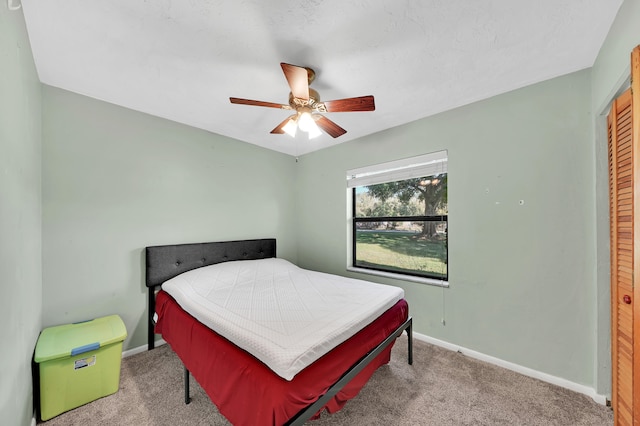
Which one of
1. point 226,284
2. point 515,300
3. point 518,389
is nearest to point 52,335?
point 226,284

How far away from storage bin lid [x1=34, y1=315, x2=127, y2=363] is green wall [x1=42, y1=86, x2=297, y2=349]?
0.20m

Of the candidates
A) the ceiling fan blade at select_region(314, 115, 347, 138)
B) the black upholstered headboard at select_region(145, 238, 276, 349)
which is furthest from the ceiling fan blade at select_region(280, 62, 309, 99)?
the black upholstered headboard at select_region(145, 238, 276, 349)

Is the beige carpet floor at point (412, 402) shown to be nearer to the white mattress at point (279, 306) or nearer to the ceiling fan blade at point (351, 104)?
the white mattress at point (279, 306)

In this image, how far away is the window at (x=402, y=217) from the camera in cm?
249

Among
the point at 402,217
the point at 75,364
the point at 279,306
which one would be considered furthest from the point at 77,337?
the point at 402,217

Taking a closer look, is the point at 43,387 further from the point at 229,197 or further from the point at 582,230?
the point at 582,230

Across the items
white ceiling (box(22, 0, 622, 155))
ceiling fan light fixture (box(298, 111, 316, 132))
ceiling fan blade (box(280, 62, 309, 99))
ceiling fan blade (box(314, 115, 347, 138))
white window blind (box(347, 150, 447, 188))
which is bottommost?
white window blind (box(347, 150, 447, 188))

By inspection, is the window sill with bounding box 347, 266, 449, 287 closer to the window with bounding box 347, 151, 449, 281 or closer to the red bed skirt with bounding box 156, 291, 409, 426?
the window with bounding box 347, 151, 449, 281

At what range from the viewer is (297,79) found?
56.7 inches

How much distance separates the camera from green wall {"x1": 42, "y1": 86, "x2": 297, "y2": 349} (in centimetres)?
188

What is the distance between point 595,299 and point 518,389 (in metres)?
0.85

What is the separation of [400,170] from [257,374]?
2371mm

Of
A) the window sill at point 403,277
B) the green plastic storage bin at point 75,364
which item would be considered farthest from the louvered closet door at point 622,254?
the green plastic storage bin at point 75,364

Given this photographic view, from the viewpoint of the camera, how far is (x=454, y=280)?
7.41 feet
